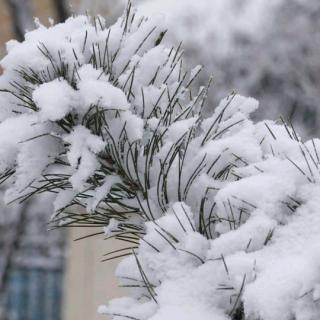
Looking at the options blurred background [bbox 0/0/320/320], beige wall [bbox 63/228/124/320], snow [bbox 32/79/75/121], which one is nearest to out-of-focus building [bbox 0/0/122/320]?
blurred background [bbox 0/0/320/320]

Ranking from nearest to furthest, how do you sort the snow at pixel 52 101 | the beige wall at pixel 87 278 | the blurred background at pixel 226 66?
1. the snow at pixel 52 101
2. the beige wall at pixel 87 278
3. the blurred background at pixel 226 66

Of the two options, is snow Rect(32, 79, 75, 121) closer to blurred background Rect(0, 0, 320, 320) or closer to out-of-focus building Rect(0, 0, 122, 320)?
out-of-focus building Rect(0, 0, 122, 320)

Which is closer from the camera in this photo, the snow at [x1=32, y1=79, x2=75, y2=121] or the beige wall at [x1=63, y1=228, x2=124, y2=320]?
the snow at [x1=32, y1=79, x2=75, y2=121]

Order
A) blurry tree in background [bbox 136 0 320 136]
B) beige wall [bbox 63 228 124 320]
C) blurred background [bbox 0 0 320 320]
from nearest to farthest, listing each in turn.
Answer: beige wall [bbox 63 228 124 320] → blurred background [bbox 0 0 320 320] → blurry tree in background [bbox 136 0 320 136]

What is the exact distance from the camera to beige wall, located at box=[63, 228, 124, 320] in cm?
346

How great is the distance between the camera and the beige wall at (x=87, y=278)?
3.46 meters

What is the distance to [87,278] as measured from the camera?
143 inches

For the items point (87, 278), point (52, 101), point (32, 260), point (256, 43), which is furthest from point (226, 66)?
point (52, 101)

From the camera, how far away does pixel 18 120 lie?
74cm

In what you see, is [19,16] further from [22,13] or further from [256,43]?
[256,43]

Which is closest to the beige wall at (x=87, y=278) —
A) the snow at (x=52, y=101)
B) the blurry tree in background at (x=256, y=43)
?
the blurry tree in background at (x=256, y=43)

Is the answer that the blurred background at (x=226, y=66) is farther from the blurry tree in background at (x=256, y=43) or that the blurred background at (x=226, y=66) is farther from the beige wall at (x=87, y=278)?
the beige wall at (x=87, y=278)

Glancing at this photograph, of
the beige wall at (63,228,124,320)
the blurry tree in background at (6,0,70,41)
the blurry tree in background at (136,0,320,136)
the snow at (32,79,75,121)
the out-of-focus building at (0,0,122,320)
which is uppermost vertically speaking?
the blurry tree in background at (136,0,320,136)

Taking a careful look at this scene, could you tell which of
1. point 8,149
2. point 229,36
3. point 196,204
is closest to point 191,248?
point 196,204
